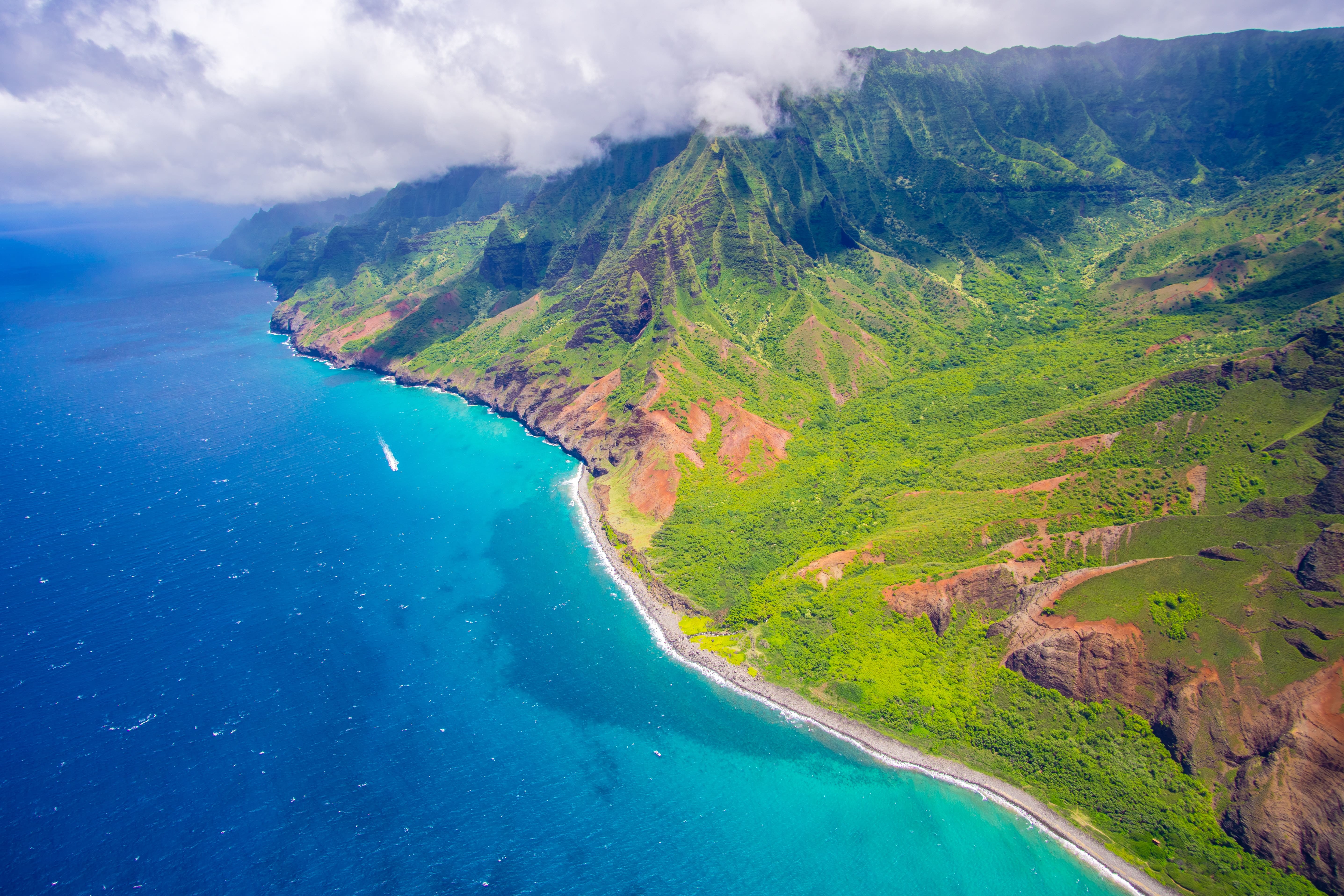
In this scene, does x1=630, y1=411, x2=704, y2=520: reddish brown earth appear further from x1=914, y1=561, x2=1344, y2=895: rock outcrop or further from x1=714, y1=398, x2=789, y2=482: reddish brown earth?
x1=914, y1=561, x2=1344, y2=895: rock outcrop

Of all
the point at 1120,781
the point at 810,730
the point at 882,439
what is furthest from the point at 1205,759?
the point at 882,439

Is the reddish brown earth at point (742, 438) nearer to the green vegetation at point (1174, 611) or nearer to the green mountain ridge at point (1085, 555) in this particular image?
the green mountain ridge at point (1085, 555)

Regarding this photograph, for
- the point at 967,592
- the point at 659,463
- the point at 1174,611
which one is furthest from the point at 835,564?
the point at 659,463

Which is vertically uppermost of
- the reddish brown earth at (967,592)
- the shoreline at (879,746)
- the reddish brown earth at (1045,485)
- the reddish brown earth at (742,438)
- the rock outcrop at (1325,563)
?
the reddish brown earth at (742,438)

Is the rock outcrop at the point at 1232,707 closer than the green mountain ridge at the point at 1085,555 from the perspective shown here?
Yes

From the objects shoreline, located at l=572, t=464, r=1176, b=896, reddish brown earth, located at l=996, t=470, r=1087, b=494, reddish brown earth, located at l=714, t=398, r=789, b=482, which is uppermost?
Result: reddish brown earth, located at l=714, t=398, r=789, b=482

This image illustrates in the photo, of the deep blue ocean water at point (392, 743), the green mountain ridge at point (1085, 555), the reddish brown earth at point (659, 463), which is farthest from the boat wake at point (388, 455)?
the reddish brown earth at point (659, 463)

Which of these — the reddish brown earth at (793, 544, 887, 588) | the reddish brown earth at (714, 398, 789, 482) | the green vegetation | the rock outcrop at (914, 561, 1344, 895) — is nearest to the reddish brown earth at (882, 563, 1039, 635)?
the rock outcrop at (914, 561, 1344, 895)
